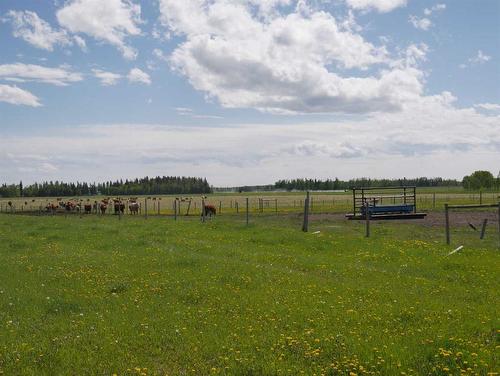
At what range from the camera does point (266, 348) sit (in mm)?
9055

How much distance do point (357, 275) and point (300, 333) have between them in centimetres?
699

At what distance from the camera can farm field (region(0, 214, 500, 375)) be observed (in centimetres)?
842

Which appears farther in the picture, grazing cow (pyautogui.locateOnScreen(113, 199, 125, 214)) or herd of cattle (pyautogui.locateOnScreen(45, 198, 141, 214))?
herd of cattle (pyautogui.locateOnScreen(45, 198, 141, 214))

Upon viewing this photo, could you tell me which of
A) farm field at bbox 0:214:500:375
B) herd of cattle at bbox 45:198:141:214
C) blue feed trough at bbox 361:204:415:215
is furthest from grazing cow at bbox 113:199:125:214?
farm field at bbox 0:214:500:375

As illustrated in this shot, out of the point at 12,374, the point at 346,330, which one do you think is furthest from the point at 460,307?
the point at 12,374

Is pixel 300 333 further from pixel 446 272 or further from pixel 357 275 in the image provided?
pixel 446 272

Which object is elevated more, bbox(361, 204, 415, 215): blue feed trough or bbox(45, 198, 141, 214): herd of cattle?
bbox(361, 204, 415, 215): blue feed trough

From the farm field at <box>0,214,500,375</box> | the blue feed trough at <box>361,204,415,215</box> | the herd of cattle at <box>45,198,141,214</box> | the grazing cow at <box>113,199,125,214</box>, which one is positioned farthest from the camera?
the herd of cattle at <box>45,198,141,214</box>

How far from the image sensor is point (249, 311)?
11664 mm

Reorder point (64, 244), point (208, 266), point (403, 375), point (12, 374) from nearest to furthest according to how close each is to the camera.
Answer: point (403, 375) → point (12, 374) → point (208, 266) → point (64, 244)

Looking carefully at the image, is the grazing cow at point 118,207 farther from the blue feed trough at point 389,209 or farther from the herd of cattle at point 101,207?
the blue feed trough at point 389,209

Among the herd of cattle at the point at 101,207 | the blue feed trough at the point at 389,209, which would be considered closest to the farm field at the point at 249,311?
the blue feed trough at the point at 389,209

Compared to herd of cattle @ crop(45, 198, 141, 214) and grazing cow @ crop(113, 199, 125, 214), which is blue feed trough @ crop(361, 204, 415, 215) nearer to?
herd of cattle @ crop(45, 198, 141, 214)

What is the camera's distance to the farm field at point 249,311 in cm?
842
